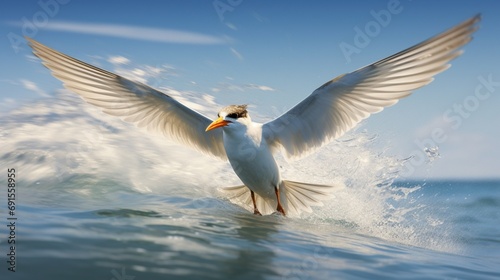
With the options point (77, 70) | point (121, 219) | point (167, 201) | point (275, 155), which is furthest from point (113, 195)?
point (121, 219)

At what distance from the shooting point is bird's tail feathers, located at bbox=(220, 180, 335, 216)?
7672 mm

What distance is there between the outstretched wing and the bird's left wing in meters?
1.30

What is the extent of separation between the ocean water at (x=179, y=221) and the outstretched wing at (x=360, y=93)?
89cm

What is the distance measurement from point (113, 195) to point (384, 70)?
482 cm

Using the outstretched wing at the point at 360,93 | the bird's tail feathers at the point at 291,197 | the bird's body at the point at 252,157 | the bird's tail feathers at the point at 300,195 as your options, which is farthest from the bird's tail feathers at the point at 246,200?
the outstretched wing at the point at 360,93

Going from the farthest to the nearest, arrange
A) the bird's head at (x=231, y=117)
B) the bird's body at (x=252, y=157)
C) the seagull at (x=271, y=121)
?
1. the bird's body at (x=252, y=157)
2. the bird's head at (x=231, y=117)
3. the seagull at (x=271, y=121)

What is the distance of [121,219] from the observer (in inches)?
201

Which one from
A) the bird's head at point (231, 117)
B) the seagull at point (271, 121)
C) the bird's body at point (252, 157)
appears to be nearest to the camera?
the seagull at point (271, 121)

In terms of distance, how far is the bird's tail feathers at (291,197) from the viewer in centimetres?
767

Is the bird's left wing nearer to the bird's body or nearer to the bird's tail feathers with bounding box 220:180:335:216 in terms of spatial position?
the bird's tail feathers with bounding box 220:180:335:216

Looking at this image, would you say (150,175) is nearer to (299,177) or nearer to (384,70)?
(299,177)

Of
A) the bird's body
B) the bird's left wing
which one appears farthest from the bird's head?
the bird's left wing

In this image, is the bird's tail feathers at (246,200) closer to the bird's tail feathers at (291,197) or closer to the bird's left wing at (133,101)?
the bird's tail feathers at (291,197)

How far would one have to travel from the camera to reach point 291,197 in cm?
796
